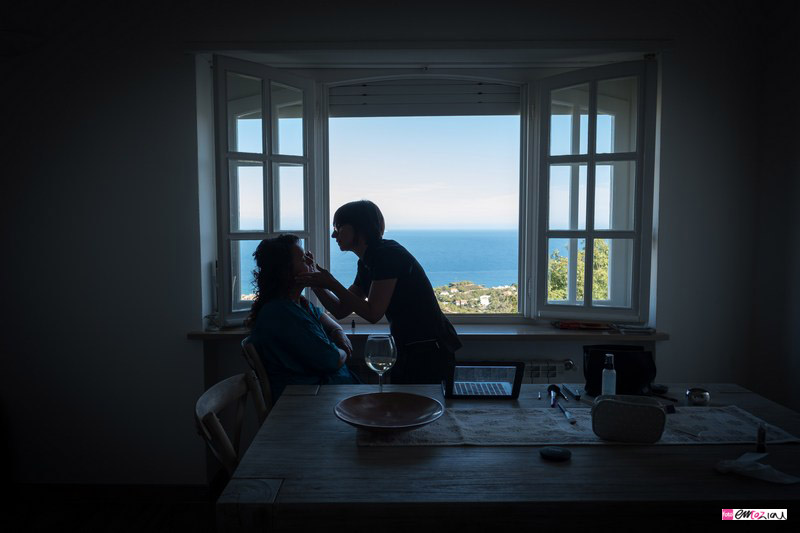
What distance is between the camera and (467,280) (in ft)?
10.9

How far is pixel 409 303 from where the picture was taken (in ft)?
7.56

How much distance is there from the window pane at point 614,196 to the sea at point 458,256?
0.52 metres

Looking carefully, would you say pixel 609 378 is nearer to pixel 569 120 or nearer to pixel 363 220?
pixel 363 220

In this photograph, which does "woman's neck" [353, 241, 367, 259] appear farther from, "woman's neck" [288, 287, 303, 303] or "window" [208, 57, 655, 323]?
"window" [208, 57, 655, 323]

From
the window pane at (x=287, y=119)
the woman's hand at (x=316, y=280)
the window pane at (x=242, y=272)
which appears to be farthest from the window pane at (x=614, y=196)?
the window pane at (x=242, y=272)

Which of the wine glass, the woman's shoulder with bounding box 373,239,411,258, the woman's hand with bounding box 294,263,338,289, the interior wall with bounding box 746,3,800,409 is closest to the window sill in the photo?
the interior wall with bounding box 746,3,800,409

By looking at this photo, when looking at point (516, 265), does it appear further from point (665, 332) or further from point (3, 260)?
point (3, 260)

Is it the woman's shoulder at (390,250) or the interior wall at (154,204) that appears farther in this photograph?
the interior wall at (154,204)

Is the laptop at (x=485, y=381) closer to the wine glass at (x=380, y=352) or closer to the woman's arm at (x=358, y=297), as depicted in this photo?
the wine glass at (x=380, y=352)

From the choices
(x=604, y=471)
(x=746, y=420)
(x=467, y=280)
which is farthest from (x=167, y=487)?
(x=746, y=420)

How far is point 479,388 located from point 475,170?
1.72 m

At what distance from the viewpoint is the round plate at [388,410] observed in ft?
4.79

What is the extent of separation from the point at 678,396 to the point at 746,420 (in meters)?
0.25

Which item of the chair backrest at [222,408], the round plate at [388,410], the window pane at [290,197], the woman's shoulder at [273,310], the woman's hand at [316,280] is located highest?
the window pane at [290,197]
